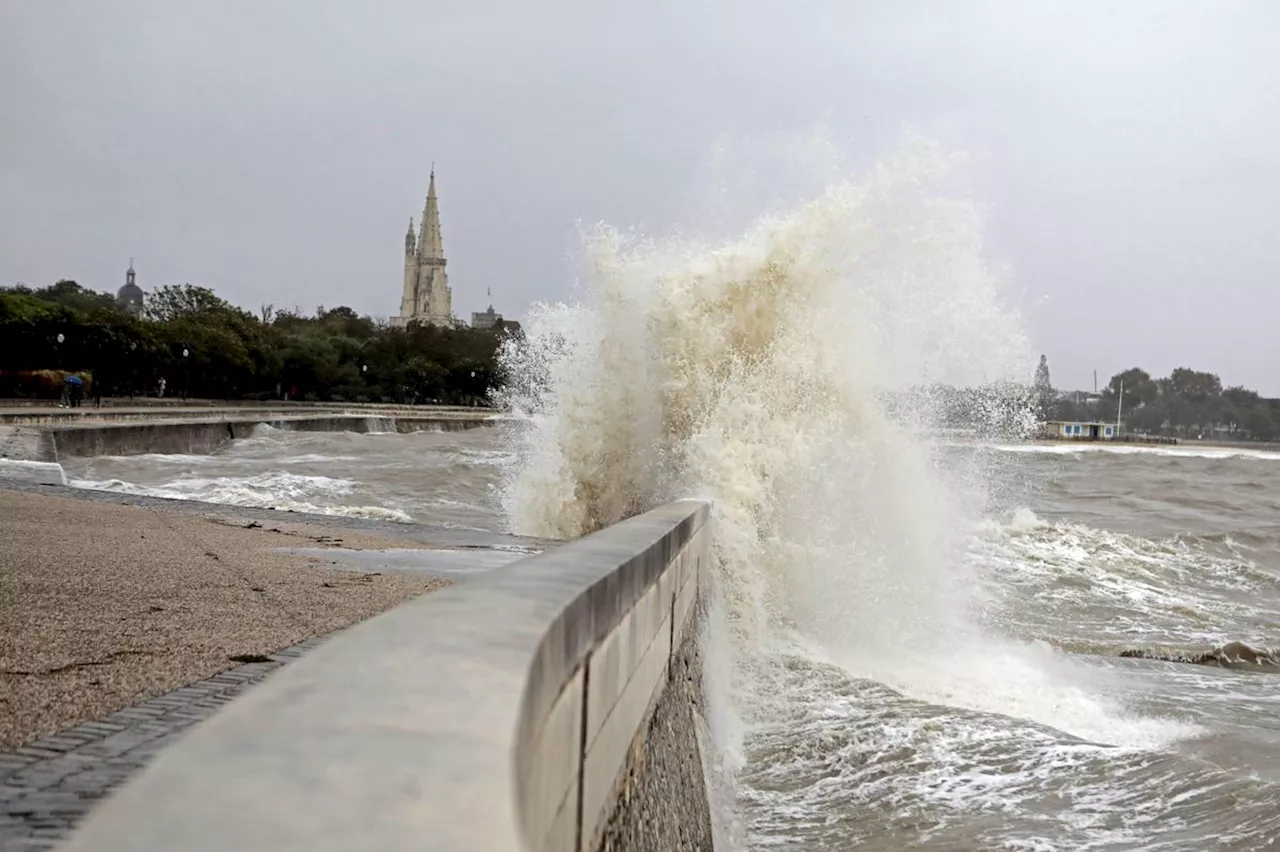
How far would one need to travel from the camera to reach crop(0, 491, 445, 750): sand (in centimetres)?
396

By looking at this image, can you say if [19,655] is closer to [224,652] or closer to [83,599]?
[224,652]

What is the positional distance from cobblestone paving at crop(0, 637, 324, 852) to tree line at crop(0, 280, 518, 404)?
171 feet

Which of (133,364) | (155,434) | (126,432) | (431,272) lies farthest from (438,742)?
(431,272)

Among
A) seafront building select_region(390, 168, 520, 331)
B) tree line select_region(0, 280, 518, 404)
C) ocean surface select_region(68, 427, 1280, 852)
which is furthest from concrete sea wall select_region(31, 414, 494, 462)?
seafront building select_region(390, 168, 520, 331)

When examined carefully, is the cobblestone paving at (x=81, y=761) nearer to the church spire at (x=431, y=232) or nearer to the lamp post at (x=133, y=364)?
the lamp post at (x=133, y=364)

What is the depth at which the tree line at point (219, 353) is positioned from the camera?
59.8m

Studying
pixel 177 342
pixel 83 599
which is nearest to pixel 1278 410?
pixel 177 342

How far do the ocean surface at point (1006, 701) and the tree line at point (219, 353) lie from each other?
4602 cm

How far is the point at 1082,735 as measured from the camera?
7.46 m

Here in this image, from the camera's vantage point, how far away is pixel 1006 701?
27.0 feet

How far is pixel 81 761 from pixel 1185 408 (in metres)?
173

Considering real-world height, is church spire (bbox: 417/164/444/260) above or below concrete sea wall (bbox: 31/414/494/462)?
above

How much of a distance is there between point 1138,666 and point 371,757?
10707 mm

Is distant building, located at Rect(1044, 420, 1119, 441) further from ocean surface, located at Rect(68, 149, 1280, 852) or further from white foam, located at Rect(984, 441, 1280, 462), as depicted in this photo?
ocean surface, located at Rect(68, 149, 1280, 852)
